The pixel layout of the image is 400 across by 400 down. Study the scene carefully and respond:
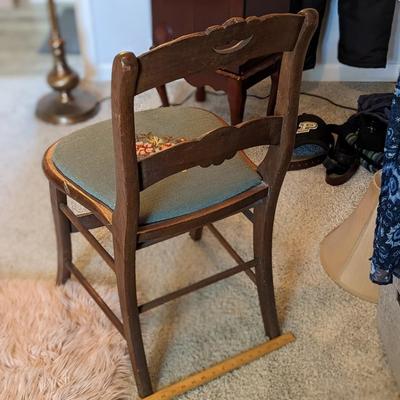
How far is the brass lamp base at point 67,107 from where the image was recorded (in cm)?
223

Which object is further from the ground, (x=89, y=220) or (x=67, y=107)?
(x=89, y=220)

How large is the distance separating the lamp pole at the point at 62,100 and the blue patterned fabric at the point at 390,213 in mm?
1404

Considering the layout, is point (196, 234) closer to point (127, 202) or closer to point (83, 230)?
point (83, 230)

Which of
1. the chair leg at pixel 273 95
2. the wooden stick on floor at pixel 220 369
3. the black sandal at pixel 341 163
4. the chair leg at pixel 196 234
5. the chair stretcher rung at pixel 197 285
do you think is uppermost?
the chair leg at pixel 273 95

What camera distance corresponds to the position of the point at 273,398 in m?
1.30

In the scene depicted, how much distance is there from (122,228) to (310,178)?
102 cm

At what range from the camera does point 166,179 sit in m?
1.17

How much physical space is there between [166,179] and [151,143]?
94 mm

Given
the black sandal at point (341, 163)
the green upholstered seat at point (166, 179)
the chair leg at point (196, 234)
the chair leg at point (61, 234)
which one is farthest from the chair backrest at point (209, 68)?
the black sandal at point (341, 163)

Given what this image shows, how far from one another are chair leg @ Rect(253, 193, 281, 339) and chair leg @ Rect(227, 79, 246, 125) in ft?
2.17

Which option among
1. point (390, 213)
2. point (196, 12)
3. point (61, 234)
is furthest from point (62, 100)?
point (390, 213)

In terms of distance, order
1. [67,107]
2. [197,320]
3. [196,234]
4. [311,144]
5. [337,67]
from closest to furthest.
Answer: [197,320] < [196,234] < [311,144] < [67,107] < [337,67]

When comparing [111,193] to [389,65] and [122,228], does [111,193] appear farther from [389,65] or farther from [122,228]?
[389,65]

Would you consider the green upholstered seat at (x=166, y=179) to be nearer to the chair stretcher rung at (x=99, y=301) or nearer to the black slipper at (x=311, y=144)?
the chair stretcher rung at (x=99, y=301)
